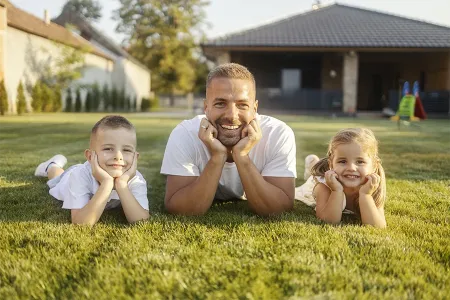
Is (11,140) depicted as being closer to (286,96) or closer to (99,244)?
(99,244)

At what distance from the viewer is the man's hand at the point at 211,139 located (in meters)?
3.00

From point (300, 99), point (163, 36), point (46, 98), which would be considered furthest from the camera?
point (163, 36)

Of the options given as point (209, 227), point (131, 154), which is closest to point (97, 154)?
point (131, 154)

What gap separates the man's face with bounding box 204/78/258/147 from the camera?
3074mm

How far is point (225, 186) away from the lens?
3.60 m

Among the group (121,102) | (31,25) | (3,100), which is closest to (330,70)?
(3,100)

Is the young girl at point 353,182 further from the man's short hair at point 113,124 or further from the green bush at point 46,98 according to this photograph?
the green bush at point 46,98

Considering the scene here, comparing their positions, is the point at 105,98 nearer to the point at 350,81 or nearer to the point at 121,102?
the point at 121,102

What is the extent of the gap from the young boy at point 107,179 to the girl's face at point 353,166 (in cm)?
139

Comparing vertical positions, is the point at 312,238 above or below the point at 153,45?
below

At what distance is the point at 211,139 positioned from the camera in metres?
3.00

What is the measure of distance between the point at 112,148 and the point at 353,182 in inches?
65.7

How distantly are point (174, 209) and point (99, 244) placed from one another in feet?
2.53

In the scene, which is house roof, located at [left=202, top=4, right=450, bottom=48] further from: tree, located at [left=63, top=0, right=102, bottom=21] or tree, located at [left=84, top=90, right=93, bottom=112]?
tree, located at [left=63, top=0, right=102, bottom=21]
